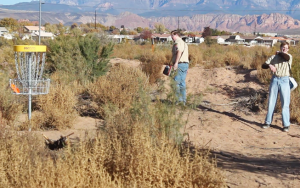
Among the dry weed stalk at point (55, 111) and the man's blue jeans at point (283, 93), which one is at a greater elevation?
the man's blue jeans at point (283, 93)

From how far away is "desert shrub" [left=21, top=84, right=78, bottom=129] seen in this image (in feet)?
26.4

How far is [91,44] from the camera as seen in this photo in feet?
49.2

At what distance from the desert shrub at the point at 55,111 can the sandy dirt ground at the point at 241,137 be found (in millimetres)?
245

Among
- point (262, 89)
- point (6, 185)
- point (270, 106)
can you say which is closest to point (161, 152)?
point (6, 185)

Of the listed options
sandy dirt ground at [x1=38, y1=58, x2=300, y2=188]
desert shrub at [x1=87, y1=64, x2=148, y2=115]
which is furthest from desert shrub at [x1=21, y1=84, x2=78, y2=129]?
desert shrub at [x1=87, y1=64, x2=148, y2=115]

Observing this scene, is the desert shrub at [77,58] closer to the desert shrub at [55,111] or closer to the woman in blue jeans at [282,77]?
the desert shrub at [55,111]

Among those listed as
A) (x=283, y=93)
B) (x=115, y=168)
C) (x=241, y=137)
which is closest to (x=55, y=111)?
(x=241, y=137)

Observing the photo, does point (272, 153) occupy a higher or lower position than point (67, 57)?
lower

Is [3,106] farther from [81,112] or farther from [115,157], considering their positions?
[115,157]

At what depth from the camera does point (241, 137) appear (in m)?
7.73

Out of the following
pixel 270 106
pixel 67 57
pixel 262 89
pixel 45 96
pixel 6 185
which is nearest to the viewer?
pixel 6 185

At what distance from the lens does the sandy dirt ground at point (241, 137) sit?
5348 mm

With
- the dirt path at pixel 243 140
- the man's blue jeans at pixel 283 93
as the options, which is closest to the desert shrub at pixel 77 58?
the dirt path at pixel 243 140

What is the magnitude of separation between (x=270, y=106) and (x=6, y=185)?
561 centimetres
